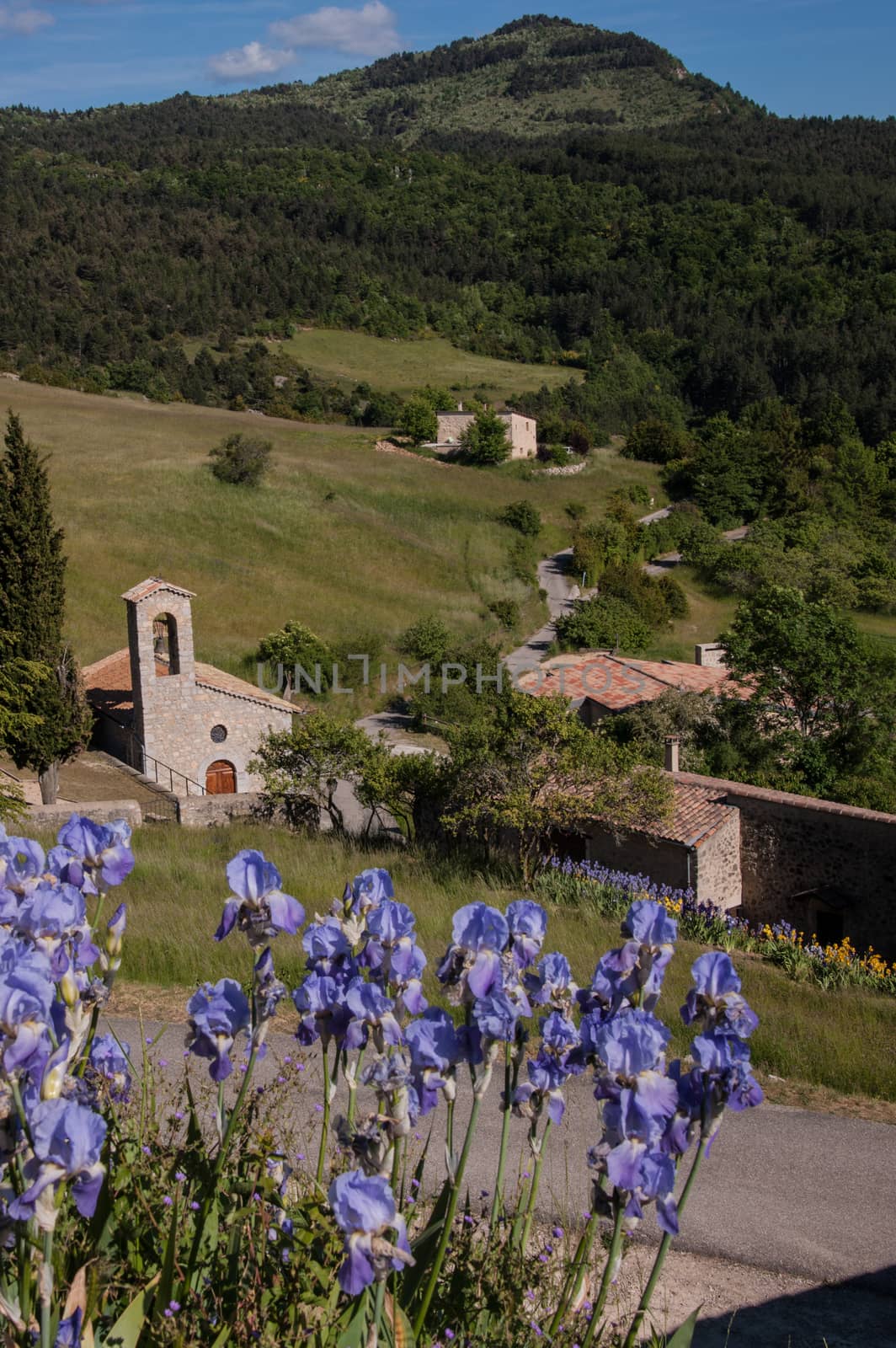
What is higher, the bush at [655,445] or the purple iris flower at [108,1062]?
the bush at [655,445]

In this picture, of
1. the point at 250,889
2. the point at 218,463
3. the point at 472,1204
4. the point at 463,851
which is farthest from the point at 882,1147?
the point at 218,463

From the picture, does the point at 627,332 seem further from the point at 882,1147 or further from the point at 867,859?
the point at 882,1147

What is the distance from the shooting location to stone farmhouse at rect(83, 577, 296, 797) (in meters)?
25.2

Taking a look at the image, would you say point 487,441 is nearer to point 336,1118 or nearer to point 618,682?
point 618,682

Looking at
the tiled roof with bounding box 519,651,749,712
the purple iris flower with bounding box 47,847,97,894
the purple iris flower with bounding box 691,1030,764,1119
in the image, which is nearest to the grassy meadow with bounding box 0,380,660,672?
the tiled roof with bounding box 519,651,749,712

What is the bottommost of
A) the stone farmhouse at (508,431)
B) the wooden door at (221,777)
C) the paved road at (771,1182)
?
the wooden door at (221,777)

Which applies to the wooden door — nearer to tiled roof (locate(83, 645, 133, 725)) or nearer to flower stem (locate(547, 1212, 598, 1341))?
tiled roof (locate(83, 645, 133, 725))

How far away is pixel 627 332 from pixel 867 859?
4406 inches

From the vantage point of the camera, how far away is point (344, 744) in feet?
70.4

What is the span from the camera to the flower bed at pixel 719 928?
12.0 metres

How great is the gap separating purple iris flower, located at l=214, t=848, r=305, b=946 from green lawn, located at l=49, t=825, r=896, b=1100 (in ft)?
17.1

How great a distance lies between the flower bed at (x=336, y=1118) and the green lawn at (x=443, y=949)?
14.9ft

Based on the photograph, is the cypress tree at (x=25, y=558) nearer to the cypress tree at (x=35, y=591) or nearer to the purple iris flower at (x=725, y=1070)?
the cypress tree at (x=35, y=591)

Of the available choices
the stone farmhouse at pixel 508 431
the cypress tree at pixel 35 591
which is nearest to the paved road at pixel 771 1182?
the cypress tree at pixel 35 591
